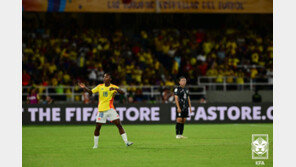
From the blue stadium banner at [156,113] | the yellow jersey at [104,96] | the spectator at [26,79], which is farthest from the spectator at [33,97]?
the yellow jersey at [104,96]

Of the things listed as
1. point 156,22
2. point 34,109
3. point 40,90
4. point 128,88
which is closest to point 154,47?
point 156,22

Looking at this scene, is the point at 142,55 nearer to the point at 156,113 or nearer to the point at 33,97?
the point at 156,113

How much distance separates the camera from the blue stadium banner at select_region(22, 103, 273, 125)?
85.5 ft

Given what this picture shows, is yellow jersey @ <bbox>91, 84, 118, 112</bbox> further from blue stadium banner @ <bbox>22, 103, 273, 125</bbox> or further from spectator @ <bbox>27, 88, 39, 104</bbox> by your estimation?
spectator @ <bbox>27, 88, 39, 104</bbox>

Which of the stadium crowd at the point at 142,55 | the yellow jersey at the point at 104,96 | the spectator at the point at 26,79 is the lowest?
the yellow jersey at the point at 104,96

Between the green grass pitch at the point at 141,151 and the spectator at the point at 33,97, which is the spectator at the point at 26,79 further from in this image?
the green grass pitch at the point at 141,151

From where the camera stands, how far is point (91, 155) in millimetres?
13164

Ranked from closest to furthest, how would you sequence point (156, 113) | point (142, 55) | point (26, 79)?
point (156, 113), point (26, 79), point (142, 55)

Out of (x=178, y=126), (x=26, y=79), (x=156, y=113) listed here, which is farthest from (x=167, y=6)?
(x=178, y=126)

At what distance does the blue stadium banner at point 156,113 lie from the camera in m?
26.1

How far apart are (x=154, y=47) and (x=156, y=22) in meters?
2.98

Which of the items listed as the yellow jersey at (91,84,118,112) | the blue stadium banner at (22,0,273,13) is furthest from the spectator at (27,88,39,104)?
the yellow jersey at (91,84,118,112)

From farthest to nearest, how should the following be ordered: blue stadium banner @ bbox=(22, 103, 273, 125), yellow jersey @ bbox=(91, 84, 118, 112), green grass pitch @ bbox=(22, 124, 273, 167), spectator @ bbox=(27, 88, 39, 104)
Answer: spectator @ bbox=(27, 88, 39, 104), blue stadium banner @ bbox=(22, 103, 273, 125), yellow jersey @ bbox=(91, 84, 118, 112), green grass pitch @ bbox=(22, 124, 273, 167)

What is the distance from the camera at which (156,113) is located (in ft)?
87.2
